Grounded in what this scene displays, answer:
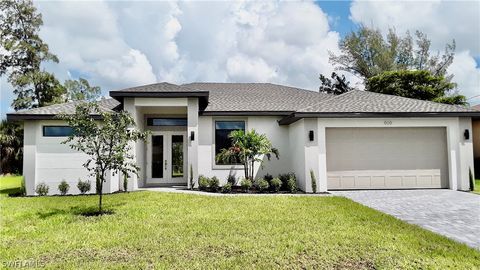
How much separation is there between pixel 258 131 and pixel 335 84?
930 inches

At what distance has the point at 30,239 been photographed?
19.4 ft

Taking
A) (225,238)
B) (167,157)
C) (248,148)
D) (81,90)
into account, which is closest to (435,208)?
(225,238)

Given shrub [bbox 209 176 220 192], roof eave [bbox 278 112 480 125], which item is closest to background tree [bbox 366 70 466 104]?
roof eave [bbox 278 112 480 125]

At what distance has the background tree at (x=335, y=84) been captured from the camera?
34375 mm

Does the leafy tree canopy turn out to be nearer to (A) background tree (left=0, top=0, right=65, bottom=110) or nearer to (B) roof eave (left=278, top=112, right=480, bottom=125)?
(B) roof eave (left=278, top=112, right=480, bottom=125)

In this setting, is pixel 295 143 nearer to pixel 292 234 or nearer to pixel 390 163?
pixel 390 163

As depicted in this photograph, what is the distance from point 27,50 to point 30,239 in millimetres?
26001

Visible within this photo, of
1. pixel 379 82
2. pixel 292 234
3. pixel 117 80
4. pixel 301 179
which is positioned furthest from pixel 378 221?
pixel 379 82

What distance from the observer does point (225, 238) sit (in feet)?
18.9

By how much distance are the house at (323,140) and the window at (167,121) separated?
1.38 meters

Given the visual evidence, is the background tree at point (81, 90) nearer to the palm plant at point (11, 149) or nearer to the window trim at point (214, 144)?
the palm plant at point (11, 149)

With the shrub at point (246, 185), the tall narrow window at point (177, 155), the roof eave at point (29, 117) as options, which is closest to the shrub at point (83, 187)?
the roof eave at point (29, 117)

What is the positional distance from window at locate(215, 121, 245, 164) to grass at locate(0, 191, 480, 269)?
212 inches

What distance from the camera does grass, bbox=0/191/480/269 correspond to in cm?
459
